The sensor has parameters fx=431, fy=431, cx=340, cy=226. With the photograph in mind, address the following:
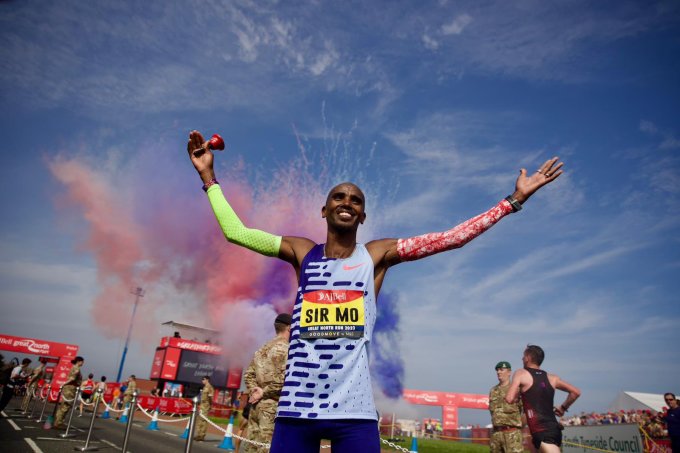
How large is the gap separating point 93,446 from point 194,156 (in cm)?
1014

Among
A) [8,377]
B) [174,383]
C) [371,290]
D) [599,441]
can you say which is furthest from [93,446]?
[174,383]

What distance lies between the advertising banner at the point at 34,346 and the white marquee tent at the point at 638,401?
47.7m

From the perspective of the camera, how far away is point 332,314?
2098 mm

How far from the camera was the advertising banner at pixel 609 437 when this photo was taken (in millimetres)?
12500

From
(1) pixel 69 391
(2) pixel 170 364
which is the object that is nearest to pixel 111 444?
(1) pixel 69 391

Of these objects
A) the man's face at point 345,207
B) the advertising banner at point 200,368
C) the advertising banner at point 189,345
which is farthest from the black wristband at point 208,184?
the advertising banner at point 189,345

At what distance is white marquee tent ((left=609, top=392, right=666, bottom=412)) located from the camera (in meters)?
21.0

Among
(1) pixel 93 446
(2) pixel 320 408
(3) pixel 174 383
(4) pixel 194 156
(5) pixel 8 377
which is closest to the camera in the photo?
(2) pixel 320 408

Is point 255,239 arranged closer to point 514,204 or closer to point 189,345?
point 514,204

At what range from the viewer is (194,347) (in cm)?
4681

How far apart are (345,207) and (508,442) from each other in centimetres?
779

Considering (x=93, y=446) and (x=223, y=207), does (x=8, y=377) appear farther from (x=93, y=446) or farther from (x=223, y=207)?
(x=223, y=207)

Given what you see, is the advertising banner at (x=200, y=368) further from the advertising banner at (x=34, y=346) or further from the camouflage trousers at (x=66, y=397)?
the camouflage trousers at (x=66, y=397)

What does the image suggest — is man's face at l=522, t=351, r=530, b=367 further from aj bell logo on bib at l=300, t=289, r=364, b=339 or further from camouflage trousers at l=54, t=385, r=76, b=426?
camouflage trousers at l=54, t=385, r=76, b=426
